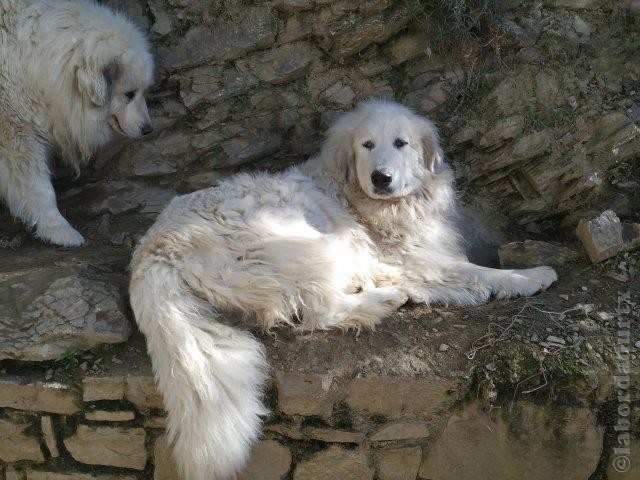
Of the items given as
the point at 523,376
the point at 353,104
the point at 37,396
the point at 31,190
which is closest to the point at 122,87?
the point at 31,190

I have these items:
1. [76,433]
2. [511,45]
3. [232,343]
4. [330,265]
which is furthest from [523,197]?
[76,433]

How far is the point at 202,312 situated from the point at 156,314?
0.28 m

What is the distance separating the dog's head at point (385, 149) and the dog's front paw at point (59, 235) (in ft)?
6.62

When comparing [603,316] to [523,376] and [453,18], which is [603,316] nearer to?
[523,376]

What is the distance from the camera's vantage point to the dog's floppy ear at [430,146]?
184 inches

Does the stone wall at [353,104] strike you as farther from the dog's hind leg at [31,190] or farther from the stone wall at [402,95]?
the dog's hind leg at [31,190]

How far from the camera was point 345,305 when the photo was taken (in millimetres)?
3893

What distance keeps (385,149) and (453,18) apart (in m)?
1.35

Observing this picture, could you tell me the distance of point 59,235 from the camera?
473 cm

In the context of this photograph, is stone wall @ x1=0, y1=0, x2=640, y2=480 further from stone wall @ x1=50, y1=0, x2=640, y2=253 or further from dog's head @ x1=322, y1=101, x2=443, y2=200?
dog's head @ x1=322, y1=101, x2=443, y2=200

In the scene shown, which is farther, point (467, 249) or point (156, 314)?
point (467, 249)

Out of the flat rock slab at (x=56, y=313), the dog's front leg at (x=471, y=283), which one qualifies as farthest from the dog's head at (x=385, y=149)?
the flat rock slab at (x=56, y=313)

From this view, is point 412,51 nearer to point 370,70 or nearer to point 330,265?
point 370,70

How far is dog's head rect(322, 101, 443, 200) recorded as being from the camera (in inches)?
175
